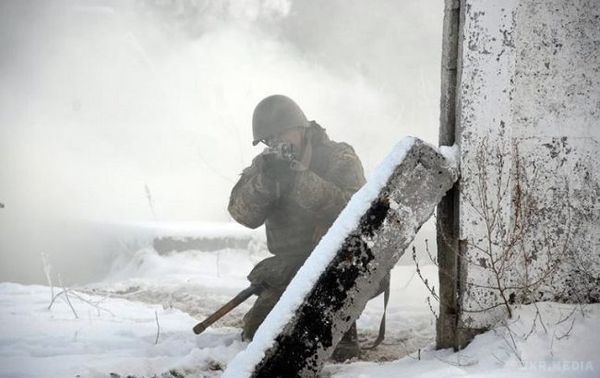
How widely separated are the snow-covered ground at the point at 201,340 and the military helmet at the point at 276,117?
1664mm

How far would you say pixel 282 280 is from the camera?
3215mm

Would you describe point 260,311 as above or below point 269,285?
below

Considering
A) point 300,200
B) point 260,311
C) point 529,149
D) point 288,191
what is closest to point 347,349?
point 260,311

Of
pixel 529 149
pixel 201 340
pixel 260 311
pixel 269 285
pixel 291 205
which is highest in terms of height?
pixel 529 149

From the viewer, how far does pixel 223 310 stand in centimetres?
313

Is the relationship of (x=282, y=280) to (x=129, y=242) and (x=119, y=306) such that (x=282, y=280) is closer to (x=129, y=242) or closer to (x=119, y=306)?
(x=119, y=306)

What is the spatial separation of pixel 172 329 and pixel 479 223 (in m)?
2.63

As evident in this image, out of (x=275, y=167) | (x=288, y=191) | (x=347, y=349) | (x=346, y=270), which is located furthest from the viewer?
(x=288, y=191)

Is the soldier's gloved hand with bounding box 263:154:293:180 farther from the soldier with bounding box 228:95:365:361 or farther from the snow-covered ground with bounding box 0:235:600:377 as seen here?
the snow-covered ground with bounding box 0:235:600:377

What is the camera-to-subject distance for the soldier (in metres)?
3.11

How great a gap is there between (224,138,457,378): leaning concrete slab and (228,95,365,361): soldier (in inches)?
50.8

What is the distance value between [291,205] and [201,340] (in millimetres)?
1203

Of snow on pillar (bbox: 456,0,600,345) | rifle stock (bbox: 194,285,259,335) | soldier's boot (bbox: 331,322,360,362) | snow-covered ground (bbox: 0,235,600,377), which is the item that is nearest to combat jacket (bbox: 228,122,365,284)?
rifle stock (bbox: 194,285,259,335)

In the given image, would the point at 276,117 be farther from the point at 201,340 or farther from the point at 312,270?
the point at 312,270
